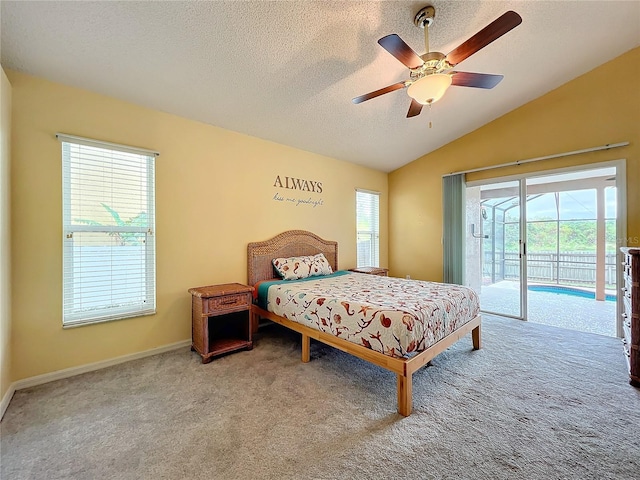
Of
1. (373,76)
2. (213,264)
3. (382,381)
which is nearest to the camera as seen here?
(382,381)

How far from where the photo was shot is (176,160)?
3.00m

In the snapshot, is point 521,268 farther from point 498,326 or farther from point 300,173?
point 300,173

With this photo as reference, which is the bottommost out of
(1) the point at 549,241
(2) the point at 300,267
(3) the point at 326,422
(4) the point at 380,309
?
(3) the point at 326,422

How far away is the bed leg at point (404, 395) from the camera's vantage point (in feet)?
6.08

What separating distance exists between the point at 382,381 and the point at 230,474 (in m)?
1.36

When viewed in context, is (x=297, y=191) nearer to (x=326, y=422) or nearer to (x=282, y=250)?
(x=282, y=250)

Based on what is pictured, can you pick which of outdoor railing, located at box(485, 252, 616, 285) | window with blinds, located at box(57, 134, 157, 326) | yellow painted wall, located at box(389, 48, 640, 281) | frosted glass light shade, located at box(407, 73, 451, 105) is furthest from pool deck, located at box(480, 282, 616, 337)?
window with blinds, located at box(57, 134, 157, 326)

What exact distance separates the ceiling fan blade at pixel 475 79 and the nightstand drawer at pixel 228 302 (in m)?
2.84

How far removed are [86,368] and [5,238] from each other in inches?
51.6

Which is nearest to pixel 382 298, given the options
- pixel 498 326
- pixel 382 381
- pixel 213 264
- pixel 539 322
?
pixel 382 381

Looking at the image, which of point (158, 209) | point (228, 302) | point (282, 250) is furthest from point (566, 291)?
point (158, 209)

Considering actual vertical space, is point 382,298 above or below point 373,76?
below

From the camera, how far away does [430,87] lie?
1952 mm

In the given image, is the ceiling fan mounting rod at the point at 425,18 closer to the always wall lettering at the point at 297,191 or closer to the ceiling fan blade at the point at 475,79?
the ceiling fan blade at the point at 475,79
